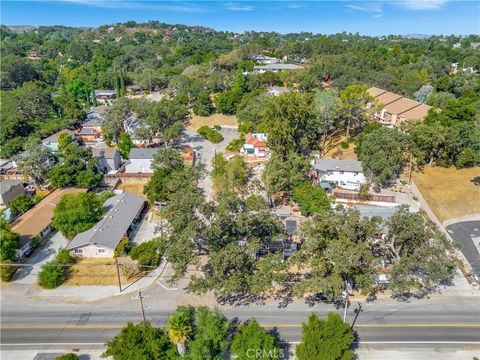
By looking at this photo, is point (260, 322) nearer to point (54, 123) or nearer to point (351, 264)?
point (351, 264)

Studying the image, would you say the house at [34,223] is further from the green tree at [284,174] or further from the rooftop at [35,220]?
the green tree at [284,174]

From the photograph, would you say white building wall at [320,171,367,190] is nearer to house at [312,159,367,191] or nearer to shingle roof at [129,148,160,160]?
house at [312,159,367,191]

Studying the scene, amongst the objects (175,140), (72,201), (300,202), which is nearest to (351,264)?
(300,202)

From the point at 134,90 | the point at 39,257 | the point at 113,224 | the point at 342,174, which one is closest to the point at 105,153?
the point at 113,224

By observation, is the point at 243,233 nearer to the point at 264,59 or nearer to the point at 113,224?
the point at 113,224

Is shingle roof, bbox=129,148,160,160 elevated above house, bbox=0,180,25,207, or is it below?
above

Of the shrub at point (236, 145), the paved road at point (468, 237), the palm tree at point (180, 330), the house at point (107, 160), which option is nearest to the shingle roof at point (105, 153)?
the house at point (107, 160)

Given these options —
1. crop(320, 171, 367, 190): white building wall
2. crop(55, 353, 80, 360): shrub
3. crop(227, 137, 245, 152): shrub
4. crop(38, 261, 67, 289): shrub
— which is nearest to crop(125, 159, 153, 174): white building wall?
crop(227, 137, 245, 152): shrub

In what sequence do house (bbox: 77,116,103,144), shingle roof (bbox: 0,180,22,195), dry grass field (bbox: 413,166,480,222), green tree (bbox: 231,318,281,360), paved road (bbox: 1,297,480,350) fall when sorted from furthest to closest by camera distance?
house (bbox: 77,116,103,144) → shingle roof (bbox: 0,180,22,195) → dry grass field (bbox: 413,166,480,222) → paved road (bbox: 1,297,480,350) → green tree (bbox: 231,318,281,360)
